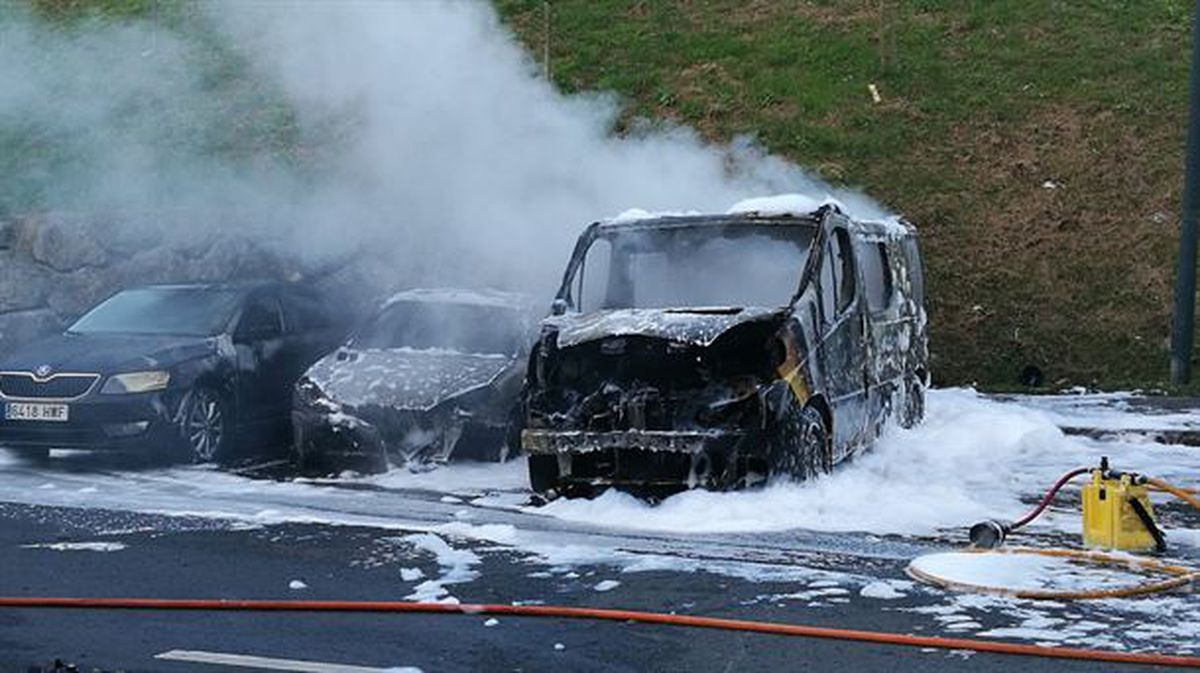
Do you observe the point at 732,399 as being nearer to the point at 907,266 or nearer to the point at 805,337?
the point at 805,337

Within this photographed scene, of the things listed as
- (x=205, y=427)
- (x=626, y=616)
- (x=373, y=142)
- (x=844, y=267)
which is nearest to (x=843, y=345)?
(x=844, y=267)

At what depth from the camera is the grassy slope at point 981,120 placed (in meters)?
16.1

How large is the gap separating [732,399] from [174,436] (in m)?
4.71

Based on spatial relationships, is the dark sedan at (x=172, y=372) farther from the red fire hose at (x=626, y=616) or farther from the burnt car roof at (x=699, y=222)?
the red fire hose at (x=626, y=616)

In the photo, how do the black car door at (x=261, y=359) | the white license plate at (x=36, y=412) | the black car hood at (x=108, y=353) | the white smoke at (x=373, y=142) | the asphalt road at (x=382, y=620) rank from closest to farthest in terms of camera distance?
the asphalt road at (x=382, y=620)
the white license plate at (x=36, y=412)
the black car hood at (x=108, y=353)
the black car door at (x=261, y=359)
the white smoke at (x=373, y=142)

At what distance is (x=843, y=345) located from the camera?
10523mm

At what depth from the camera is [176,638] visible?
21.0 ft

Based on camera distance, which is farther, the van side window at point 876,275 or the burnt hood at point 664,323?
the van side window at point 876,275

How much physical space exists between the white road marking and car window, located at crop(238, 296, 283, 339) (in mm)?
6812

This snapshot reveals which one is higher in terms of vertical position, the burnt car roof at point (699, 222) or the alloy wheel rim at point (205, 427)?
the burnt car roof at point (699, 222)

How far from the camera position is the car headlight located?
452 inches

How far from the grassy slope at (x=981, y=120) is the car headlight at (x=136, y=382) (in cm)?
756

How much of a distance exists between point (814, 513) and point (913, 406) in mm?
3936

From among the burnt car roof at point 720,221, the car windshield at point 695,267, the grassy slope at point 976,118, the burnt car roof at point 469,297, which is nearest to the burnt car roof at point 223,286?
the burnt car roof at point 469,297
